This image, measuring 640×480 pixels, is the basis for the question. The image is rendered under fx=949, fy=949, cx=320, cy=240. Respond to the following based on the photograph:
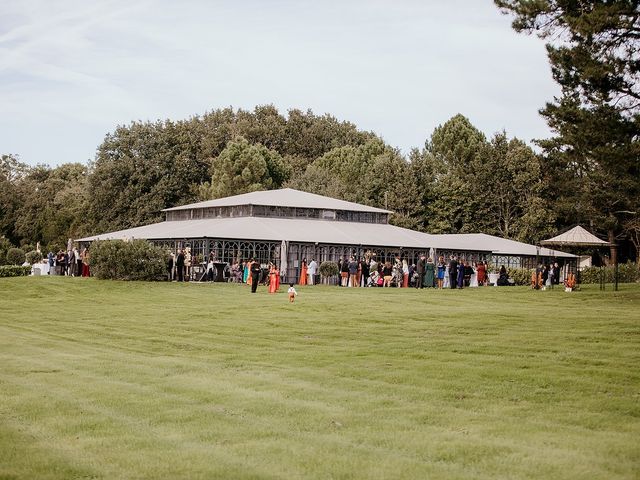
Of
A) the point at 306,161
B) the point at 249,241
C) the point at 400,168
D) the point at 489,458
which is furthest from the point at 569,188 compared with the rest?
the point at 489,458

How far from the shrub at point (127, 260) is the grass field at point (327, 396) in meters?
17.2

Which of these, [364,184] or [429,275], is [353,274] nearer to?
[429,275]

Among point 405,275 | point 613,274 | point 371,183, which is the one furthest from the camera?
point 371,183

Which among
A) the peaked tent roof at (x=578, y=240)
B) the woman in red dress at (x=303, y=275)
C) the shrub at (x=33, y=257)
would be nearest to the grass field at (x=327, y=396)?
the peaked tent roof at (x=578, y=240)

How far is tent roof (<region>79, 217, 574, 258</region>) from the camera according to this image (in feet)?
167

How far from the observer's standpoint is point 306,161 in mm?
104125

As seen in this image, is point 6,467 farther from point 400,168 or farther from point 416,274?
point 400,168

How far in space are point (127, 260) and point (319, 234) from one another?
13.0 m

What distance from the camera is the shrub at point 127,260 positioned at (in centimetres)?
4378

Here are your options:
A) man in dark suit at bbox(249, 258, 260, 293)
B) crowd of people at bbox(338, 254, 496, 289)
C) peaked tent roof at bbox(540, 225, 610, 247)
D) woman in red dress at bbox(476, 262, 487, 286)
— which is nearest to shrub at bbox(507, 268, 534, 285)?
crowd of people at bbox(338, 254, 496, 289)

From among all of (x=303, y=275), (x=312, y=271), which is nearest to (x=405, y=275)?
(x=312, y=271)

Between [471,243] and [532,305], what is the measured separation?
97.5ft

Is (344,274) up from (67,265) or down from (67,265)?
down

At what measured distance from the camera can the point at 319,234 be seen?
5316cm
